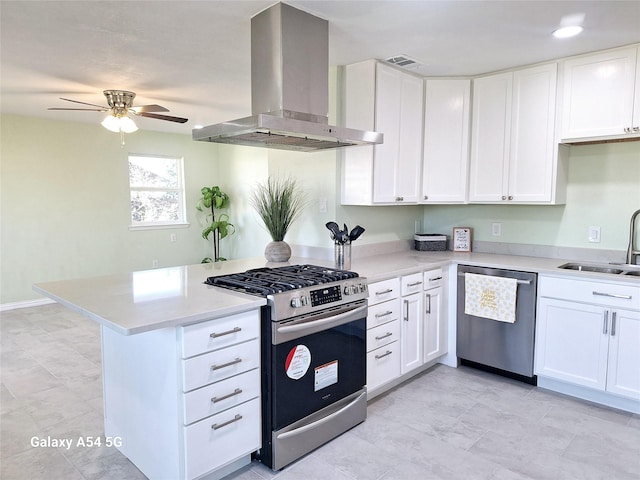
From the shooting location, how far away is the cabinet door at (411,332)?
292 cm

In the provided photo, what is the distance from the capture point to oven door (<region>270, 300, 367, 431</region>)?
2.05 metres

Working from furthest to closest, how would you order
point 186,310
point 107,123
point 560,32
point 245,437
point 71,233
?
point 71,233
point 107,123
point 560,32
point 245,437
point 186,310

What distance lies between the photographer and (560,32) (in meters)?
2.55

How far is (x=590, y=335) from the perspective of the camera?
2.69m

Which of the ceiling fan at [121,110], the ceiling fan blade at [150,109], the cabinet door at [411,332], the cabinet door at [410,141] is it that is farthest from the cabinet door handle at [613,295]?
the ceiling fan blade at [150,109]

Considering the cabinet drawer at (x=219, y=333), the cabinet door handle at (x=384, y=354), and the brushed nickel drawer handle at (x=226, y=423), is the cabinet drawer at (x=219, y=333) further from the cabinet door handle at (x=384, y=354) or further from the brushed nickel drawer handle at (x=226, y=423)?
the cabinet door handle at (x=384, y=354)

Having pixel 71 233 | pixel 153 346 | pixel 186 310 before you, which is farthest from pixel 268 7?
pixel 71 233

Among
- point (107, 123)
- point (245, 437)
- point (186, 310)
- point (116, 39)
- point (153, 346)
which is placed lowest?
point (245, 437)

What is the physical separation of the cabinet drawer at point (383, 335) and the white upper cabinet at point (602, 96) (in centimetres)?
186

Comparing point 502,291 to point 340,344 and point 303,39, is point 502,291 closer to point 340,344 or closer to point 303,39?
point 340,344

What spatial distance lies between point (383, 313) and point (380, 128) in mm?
1362

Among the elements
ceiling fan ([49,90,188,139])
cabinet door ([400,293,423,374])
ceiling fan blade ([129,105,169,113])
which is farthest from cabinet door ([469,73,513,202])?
ceiling fan blade ([129,105,169,113])

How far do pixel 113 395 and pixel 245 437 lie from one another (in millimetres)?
766

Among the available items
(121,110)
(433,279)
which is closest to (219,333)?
(433,279)
